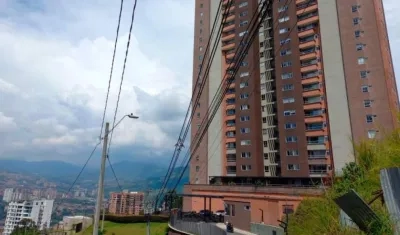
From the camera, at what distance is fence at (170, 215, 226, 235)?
1748cm

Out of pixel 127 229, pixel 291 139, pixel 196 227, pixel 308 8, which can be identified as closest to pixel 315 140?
pixel 291 139

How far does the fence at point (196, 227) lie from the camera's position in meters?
17.5

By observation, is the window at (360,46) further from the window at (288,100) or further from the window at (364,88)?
the window at (288,100)

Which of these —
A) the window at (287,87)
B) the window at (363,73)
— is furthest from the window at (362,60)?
the window at (287,87)

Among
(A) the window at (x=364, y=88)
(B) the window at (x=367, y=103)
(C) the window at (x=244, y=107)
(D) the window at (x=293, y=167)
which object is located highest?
(C) the window at (x=244, y=107)

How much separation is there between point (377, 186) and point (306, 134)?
4214cm

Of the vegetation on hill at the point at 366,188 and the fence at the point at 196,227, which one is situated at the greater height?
the vegetation on hill at the point at 366,188

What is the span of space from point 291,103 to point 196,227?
33.9 m

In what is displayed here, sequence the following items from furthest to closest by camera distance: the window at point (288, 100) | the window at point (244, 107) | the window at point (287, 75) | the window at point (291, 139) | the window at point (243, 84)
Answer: the window at point (243, 84), the window at point (244, 107), the window at point (287, 75), the window at point (288, 100), the window at point (291, 139)

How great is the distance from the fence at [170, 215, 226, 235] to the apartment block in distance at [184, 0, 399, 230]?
1008 cm

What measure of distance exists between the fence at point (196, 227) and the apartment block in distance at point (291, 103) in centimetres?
1008

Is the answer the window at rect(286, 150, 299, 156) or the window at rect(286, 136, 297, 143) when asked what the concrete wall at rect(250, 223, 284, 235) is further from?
the window at rect(286, 136, 297, 143)

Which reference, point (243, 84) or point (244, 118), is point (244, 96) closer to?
point (243, 84)

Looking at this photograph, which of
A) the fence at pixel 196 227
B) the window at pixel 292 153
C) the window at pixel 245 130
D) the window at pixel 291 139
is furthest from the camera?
the window at pixel 245 130
